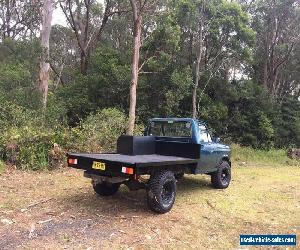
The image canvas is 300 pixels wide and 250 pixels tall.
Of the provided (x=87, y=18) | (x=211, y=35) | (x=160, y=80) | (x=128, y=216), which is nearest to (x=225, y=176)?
(x=128, y=216)

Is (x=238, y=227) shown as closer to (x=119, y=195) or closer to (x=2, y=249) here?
(x=119, y=195)

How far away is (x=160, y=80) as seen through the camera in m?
20.4

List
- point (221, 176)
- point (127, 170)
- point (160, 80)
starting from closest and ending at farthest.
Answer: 1. point (127, 170)
2. point (221, 176)
3. point (160, 80)

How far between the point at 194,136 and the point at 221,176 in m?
1.70

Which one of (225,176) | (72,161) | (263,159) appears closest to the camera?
(72,161)

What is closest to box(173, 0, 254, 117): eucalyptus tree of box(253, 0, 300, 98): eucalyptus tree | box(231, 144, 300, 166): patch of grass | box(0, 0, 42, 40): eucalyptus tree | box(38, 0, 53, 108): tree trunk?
box(231, 144, 300, 166): patch of grass

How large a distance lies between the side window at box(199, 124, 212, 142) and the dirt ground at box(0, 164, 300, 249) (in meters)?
1.28

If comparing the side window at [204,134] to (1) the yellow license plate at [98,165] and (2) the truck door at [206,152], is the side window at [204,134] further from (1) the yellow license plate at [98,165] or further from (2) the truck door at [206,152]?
(1) the yellow license plate at [98,165]

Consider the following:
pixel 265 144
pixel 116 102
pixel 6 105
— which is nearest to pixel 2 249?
pixel 6 105

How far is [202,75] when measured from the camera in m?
23.1

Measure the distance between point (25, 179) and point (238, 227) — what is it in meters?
5.46

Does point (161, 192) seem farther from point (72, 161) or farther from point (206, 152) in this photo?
point (206, 152)

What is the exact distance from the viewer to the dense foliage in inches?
484

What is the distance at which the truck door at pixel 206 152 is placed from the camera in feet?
26.9
